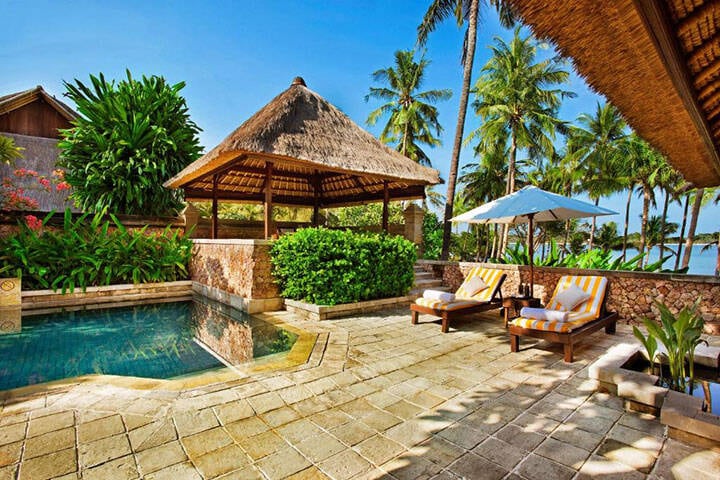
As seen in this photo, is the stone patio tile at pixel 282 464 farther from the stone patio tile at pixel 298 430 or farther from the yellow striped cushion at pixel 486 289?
the yellow striped cushion at pixel 486 289

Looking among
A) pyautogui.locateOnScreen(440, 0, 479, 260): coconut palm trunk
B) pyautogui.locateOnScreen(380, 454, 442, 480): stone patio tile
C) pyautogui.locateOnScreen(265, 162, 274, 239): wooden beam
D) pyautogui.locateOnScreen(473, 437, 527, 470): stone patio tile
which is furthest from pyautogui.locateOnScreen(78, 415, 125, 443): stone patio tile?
pyautogui.locateOnScreen(440, 0, 479, 260): coconut palm trunk

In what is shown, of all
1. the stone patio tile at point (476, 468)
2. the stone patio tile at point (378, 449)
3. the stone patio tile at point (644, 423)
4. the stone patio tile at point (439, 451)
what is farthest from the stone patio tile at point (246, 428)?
the stone patio tile at point (644, 423)

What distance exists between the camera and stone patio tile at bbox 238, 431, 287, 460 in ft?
7.25

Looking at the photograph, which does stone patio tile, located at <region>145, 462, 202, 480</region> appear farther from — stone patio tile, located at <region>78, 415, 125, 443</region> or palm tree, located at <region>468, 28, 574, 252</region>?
palm tree, located at <region>468, 28, 574, 252</region>

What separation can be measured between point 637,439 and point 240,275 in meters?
6.65

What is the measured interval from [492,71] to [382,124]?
24.0 ft

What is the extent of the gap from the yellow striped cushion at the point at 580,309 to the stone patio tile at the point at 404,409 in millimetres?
2193

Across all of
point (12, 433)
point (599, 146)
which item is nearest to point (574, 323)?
point (12, 433)

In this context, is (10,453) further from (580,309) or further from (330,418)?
(580,309)

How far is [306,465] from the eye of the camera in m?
2.09

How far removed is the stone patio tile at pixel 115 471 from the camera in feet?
6.38

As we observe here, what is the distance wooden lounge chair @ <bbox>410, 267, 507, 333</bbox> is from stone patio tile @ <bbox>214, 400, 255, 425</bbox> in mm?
3313

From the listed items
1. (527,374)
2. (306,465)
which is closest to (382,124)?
(527,374)

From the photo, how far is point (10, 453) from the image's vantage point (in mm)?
2146
